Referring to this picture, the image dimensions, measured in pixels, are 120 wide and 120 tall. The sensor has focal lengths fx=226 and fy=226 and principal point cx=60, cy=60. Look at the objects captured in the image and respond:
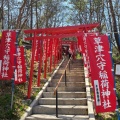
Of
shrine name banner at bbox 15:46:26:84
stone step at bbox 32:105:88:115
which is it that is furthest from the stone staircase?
shrine name banner at bbox 15:46:26:84

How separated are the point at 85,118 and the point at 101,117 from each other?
617 millimetres

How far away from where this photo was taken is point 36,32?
10672mm

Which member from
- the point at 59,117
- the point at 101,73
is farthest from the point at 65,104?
the point at 101,73

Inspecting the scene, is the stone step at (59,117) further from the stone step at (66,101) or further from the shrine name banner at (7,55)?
the shrine name banner at (7,55)

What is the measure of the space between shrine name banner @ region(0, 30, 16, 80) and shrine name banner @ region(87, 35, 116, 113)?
3.26 metres

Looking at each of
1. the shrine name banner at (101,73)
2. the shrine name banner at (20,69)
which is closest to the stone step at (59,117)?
the shrine name banner at (101,73)

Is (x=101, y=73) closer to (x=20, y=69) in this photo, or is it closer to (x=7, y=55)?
(x=7, y=55)

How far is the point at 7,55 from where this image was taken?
30.0 ft

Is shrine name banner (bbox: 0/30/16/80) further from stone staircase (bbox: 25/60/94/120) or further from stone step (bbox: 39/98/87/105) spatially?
stone step (bbox: 39/98/87/105)

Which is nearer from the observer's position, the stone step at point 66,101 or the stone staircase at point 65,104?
the stone staircase at point 65,104

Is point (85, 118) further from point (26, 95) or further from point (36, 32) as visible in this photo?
point (36, 32)

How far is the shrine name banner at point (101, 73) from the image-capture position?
23.7 ft

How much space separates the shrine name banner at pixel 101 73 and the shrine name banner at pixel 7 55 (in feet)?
10.7

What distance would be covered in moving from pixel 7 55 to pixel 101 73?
3.93m
